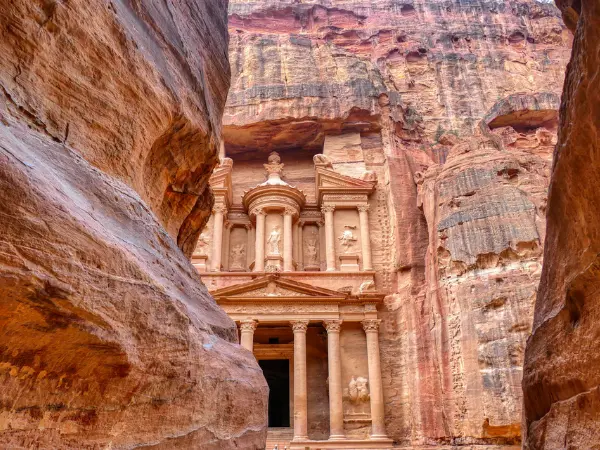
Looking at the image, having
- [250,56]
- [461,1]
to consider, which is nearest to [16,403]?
[250,56]

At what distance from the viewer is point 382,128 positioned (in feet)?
82.0

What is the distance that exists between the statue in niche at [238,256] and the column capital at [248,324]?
4517 millimetres

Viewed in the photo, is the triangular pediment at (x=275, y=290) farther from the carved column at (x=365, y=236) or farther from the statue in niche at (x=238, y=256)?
the statue in niche at (x=238, y=256)

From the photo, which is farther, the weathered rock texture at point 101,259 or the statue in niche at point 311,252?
the statue in niche at point 311,252

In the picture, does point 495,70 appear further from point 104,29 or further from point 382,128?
point 104,29

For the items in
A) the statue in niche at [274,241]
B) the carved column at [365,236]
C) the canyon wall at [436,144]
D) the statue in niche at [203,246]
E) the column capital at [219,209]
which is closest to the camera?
the canyon wall at [436,144]

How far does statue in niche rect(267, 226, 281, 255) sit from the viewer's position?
2223 cm

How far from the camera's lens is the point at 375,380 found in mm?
18156

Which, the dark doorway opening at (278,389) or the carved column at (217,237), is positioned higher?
the carved column at (217,237)

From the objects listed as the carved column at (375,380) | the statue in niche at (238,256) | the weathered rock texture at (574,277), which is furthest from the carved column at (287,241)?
the weathered rock texture at (574,277)

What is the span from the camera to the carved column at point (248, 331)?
60.6ft

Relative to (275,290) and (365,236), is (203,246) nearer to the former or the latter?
(275,290)

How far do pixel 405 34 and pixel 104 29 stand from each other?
30.0 metres

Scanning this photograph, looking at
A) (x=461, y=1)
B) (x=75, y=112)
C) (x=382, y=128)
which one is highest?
(x=461, y=1)
